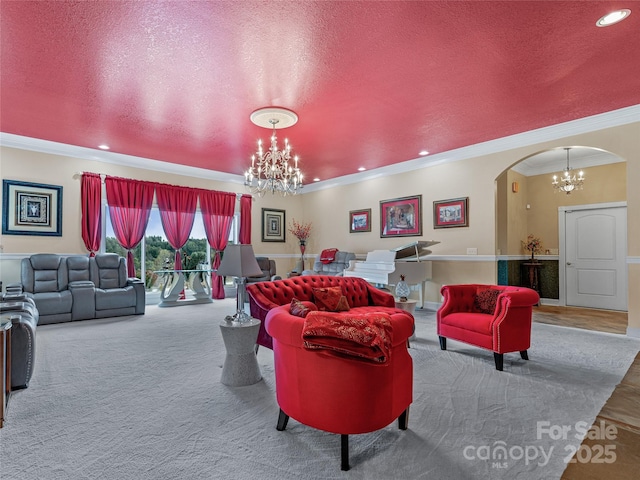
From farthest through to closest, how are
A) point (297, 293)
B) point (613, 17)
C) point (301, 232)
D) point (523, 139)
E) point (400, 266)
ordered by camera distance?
point (301, 232), point (400, 266), point (523, 139), point (297, 293), point (613, 17)

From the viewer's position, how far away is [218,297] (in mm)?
7406

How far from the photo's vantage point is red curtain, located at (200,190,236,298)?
734 centimetres

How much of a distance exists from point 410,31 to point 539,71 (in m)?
1.54

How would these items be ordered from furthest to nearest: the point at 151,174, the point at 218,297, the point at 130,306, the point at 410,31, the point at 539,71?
Answer: the point at 218,297
the point at 151,174
the point at 130,306
the point at 539,71
the point at 410,31

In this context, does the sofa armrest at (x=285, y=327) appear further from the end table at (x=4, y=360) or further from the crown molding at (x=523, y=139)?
the crown molding at (x=523, y=139)

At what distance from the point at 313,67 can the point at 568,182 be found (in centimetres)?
553

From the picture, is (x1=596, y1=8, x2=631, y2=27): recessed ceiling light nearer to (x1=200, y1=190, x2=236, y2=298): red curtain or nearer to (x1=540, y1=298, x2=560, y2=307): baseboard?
(x1=540, y1=298, x2=560, y2=307): baseboard

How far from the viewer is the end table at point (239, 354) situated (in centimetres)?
276

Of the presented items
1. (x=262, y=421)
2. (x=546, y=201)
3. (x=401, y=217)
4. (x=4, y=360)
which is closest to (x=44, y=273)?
(x=4, y=360)

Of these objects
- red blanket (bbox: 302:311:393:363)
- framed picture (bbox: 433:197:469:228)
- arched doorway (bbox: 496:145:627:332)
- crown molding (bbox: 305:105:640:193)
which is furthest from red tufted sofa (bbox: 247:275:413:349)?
crown molding (bbox: 305:105:640:193)

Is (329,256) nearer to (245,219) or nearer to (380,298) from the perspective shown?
(245,219)

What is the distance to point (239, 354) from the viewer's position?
9.15 ft

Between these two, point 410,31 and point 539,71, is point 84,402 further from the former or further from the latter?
point 539,71

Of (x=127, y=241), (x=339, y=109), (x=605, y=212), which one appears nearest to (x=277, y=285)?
(x=339, y=109)
